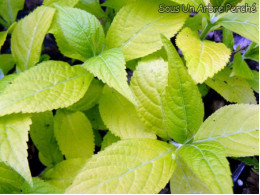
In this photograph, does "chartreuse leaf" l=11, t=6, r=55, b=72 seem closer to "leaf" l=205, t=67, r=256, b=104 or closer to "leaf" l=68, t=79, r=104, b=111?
"leaf" l=68, t=79, r=104, b=111

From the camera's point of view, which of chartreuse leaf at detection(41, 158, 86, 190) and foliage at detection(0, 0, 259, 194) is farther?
chartreuse leaf at detection(41, 158, 86, 190)

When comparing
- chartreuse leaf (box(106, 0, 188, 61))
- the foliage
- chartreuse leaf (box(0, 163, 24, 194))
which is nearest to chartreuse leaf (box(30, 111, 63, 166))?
the foliage

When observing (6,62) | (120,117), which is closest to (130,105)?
(120,117)

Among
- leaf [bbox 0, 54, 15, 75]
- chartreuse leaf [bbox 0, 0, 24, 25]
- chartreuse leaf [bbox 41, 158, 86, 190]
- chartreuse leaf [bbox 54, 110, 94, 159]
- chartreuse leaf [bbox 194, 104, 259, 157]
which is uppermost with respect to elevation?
chartreuse leaf [bbox 0, 0, 24, 25]

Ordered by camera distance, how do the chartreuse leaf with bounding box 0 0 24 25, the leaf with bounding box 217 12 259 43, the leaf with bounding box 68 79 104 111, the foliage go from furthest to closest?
the chartreuse leaf with bounding box 0 0 24 25 < the leaf with bounding box 68 79 104 111 < the leaf with bounding box 217 12 259 43 < the foliage

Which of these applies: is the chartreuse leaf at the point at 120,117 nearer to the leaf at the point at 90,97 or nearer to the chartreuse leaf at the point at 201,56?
the leaf at the point at 90,97

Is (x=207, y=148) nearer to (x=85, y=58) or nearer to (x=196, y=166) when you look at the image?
(x=196, y=166)
